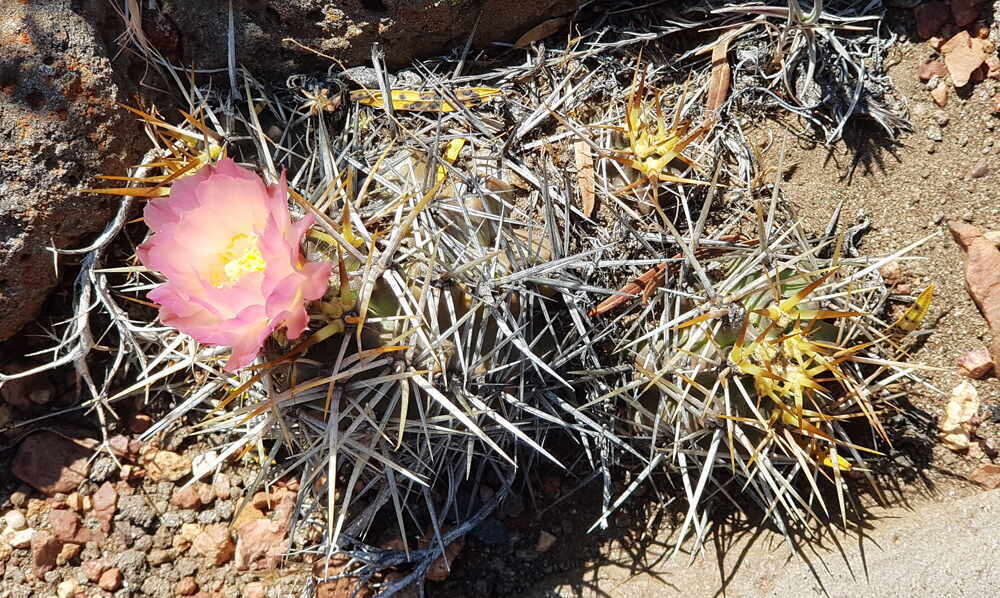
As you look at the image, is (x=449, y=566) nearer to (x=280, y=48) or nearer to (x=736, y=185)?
(x=736, y=185)

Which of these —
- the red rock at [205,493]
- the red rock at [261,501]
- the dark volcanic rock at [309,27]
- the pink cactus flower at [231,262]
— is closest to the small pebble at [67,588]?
the red rock at [205,493]

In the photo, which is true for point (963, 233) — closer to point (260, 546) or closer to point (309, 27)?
point (309, 27)

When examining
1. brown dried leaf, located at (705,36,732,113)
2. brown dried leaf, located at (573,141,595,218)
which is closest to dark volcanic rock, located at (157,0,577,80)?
brown dried leaf, located at (573,141,595,218)

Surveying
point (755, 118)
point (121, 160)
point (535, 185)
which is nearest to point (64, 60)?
point (121, 160)

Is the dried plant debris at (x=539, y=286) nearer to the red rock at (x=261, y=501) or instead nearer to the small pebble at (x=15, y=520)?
the red rock at (x=261, y=501)

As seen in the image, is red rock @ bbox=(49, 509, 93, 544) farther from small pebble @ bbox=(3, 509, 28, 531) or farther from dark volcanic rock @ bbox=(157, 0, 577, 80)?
dark volcanic rock @ bbox=(157, 0, 577, 80)

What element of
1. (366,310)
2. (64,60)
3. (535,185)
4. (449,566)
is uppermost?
(64,60)

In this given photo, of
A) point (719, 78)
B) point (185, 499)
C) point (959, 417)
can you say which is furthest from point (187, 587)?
point (959, 417)
